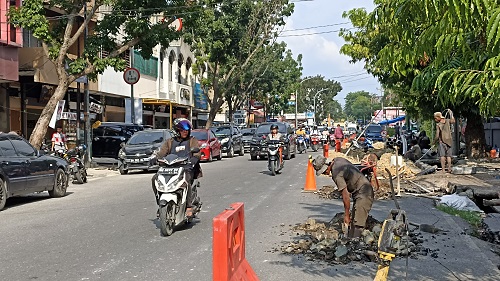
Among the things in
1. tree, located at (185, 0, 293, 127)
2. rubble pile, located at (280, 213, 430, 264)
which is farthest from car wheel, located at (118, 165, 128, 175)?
tree, located at (185, 0, 293, 127)

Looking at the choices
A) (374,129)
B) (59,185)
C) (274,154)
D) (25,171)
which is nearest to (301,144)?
(374,129)

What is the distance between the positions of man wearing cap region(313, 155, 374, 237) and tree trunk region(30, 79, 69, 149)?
→ 13.9 metres

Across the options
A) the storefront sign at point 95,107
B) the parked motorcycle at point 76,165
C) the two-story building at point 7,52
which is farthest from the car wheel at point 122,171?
the storefront sign at point 95,107

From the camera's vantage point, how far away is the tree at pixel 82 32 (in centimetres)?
1914

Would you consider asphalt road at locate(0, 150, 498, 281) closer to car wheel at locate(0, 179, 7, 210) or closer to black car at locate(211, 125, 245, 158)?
car wheel at locate(0, 179, 7, 210)

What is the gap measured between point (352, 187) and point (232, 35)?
33.2 m

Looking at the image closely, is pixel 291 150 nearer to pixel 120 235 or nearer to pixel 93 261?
pixel 120 235

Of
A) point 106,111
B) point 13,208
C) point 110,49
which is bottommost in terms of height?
point 13,208

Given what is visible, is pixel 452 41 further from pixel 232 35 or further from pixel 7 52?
pixel 232 35

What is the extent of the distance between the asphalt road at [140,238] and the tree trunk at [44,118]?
15.9 ft

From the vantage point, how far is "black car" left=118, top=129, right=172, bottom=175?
20328 millimetres

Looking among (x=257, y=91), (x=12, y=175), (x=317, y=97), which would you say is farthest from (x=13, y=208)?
(x=317, y=97)

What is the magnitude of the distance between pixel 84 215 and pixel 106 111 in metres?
23.0

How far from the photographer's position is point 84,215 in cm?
1096
